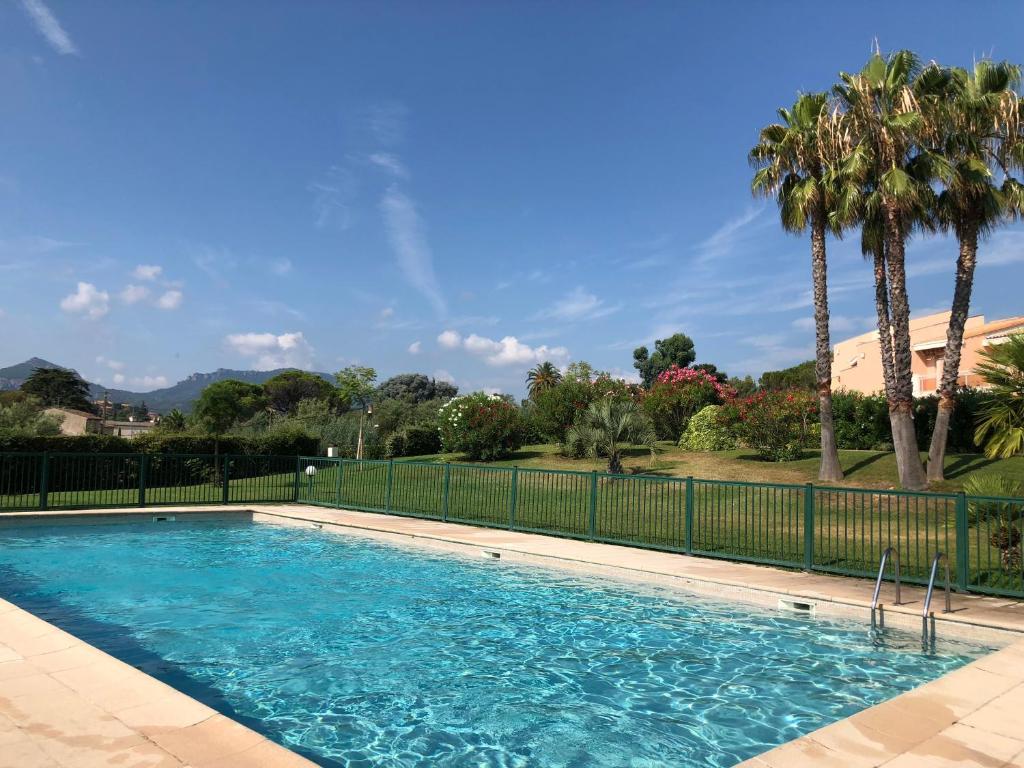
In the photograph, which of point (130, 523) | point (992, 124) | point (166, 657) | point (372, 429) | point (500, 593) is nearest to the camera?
point (166, 657)

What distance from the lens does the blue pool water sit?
5.28 meters

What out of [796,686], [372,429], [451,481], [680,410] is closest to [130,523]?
[451,481]

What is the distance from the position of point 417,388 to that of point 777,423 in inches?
3038

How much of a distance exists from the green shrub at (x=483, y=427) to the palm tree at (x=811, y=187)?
1266 cm

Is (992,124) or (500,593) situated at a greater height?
(992,124)

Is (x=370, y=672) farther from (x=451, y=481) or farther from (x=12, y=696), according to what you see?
(x=451, y=481)

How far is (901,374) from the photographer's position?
1877 centimetres

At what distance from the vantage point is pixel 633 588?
1016cm

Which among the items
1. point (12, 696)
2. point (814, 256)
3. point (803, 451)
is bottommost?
point (12, 696)

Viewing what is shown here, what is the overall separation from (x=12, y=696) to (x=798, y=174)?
72.7 feet

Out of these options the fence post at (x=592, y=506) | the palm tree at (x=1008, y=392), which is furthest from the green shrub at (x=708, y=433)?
the fence post at (x=592, y=506)

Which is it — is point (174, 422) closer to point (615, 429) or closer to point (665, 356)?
point (615, 429)

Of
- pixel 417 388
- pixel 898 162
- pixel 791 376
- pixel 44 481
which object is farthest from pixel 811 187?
pixel 417 388

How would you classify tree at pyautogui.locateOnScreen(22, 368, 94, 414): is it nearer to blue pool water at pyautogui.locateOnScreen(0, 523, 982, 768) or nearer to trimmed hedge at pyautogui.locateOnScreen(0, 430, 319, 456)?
trimmed hedge at pyautogui.locateOnScreen(0, 430, 319, 456)
